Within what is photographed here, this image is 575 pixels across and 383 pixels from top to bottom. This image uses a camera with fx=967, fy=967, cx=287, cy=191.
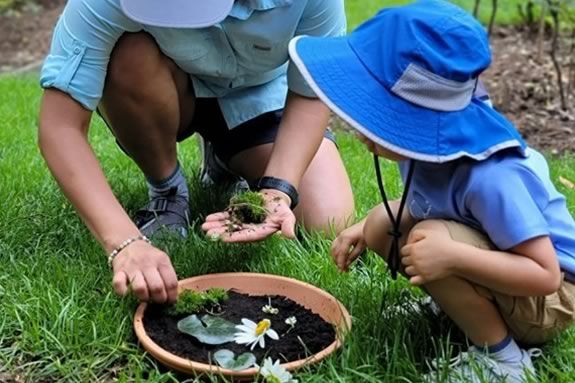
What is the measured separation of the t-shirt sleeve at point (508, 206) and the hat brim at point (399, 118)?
0.15 feet

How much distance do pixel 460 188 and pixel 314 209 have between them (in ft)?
2.98

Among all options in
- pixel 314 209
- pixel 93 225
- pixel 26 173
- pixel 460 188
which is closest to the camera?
pixel 460 188

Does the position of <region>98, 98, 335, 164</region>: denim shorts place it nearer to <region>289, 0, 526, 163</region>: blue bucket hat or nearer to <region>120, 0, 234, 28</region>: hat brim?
<region>120, 0, 234, 28</region>: hat brim

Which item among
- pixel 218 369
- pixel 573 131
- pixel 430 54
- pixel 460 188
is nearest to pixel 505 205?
pixel 460 188

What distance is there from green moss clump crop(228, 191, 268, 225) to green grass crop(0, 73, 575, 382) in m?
0.11

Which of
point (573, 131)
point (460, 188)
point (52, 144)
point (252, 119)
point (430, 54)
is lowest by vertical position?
point (573, 131)

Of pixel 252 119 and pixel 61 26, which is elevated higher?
pixel 61 26

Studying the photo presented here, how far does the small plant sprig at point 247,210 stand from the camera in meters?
2.20

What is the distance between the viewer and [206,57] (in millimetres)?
2371

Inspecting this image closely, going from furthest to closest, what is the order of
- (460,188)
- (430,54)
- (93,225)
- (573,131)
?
(573,131) < (93,225) < (460,188) < (430,54)

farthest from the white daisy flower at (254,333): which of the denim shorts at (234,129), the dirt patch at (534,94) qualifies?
the dirt patch at (534,94)

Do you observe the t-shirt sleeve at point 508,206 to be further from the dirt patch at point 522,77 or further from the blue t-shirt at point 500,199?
the dirt patch at point 522,77

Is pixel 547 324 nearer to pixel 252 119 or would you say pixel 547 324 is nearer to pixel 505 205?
pixel 505 205

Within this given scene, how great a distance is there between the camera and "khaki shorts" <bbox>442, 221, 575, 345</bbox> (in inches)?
66.2
